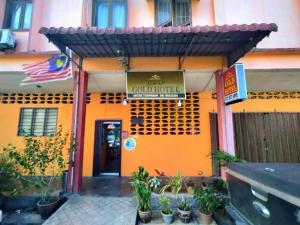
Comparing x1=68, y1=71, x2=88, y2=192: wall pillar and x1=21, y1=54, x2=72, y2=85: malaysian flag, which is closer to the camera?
x1=21, y1=54, x2=72, y2=85: malaysian flag

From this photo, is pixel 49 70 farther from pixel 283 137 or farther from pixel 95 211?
pixel 283 137

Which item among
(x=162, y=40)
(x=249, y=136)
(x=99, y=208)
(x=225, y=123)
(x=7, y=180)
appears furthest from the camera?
(x=249, y=136)

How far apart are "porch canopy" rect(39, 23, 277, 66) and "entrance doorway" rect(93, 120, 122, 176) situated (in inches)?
121

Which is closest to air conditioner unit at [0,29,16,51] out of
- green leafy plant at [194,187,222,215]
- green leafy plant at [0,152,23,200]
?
green leafy plant at [0,152,23,200]

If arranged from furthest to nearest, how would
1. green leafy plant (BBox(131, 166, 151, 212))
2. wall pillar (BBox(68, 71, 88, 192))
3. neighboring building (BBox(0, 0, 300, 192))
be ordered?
neighboring building (BBox(0, 0, 300, 192))
wall pillar (BBox(68, 71, 88, 192))
green leafy plant (BBox(131, 166, 151, 212))

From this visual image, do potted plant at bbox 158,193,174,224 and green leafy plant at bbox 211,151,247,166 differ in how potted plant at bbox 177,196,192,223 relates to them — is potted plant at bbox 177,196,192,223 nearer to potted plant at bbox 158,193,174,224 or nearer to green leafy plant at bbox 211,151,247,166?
potted plant at bbox 158,193,174,224

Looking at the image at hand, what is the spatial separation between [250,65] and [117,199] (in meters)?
4.95

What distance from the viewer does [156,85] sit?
17.2 feet

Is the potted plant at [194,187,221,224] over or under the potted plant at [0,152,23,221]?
under

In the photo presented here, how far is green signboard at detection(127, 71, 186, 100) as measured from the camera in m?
5.13

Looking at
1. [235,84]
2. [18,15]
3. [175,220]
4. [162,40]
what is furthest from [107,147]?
[18,15]

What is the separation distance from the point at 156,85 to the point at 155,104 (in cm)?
245

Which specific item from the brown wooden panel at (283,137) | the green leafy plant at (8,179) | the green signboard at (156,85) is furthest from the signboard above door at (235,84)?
the green leafy plant at (8,179)

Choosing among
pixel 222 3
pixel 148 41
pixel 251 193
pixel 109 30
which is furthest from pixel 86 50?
pixel 251 193
